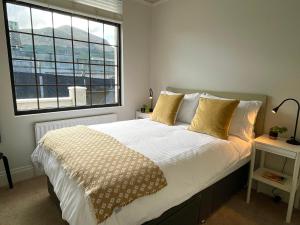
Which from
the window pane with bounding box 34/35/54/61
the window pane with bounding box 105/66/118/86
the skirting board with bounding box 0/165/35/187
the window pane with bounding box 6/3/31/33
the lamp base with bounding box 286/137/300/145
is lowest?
the skirting board with bounding box 0/165/35/187

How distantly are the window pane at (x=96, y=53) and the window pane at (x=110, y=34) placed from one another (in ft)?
0.56

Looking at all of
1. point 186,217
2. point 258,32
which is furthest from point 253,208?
point 258,32

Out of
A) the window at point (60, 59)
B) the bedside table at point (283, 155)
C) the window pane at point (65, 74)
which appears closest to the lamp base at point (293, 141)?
the bedside table at point (283, 155)

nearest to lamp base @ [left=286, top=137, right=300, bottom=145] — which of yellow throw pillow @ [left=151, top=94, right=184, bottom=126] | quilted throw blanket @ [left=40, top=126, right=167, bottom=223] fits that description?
yellow throw pillow @ [left=151, top=94, right=184, bottom=126]

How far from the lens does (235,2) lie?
245 cm

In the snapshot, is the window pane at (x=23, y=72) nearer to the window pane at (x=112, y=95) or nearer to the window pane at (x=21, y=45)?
the window pane at (x=21, y=45)

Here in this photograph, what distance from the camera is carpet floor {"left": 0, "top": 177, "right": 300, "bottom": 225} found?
1872mm

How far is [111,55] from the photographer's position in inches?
132

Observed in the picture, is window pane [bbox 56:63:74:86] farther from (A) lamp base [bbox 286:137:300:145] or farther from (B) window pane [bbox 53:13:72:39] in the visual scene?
(A) lamp base [bbox 286:137:300:145]

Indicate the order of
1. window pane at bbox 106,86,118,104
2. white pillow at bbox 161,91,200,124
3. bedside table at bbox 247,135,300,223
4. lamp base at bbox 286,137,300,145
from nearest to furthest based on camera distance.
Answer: bedside table at bbox 247,135,300,223 < lamp base at bbox 286,137,300,145 < white pillow at bbox 161,91,200,124 < window pane at bbox 106,86,118,104

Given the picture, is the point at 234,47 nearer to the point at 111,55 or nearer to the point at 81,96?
the point at 111,55

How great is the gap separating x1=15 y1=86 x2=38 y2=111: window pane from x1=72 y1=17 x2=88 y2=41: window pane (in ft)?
3.26

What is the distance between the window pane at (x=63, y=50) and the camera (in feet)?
9.03

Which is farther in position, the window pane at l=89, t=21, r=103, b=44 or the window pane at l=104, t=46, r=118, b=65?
the window pane at l=104, t=46, r=118, b=65
